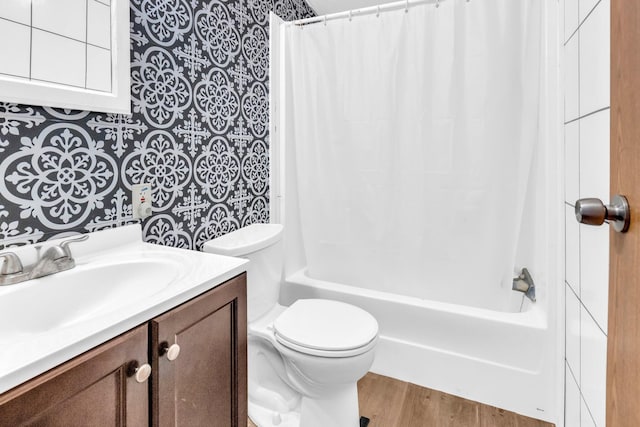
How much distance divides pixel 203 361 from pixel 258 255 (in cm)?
65

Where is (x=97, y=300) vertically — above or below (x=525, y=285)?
above

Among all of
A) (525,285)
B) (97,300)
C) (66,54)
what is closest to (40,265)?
(97,300)

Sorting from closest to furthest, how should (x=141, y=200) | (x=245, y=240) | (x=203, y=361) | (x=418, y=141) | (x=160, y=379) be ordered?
(x=160, y=379)
(x=203, y=361)
(x=141, y=200)
(x=245, y=240)
(x=418, y=141)

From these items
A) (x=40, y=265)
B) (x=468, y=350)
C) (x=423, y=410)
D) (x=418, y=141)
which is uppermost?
(x=418, y=141)

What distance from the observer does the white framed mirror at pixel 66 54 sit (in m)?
0.83

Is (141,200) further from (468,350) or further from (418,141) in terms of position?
(468,350)

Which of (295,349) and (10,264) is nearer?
(10,264)

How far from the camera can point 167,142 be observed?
127cm

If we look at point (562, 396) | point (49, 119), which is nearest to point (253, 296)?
point (49, 119)

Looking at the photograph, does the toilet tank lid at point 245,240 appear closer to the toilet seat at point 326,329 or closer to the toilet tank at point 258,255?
the toilet tank at point 258,255

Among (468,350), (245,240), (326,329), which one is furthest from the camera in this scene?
(468,350)

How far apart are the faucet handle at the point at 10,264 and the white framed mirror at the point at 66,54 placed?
379 millimetres

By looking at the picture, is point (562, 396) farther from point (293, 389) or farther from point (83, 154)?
point (83, 154)

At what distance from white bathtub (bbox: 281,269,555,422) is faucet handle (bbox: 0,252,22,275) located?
1.40 metres
